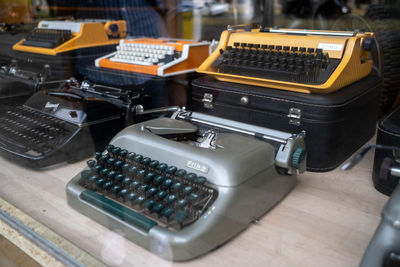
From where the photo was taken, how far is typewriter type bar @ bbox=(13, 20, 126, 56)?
78.7 inches

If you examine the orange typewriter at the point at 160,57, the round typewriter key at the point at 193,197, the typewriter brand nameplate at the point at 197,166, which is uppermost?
the orange typewriter at the point at 160,57

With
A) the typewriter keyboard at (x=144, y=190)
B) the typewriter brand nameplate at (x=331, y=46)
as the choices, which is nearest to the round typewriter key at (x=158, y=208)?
the typewriter keyboard at (x=144, y=190)

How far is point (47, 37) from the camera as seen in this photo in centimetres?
207

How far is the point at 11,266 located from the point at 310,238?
3.19 feet

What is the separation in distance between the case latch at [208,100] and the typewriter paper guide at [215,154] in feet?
1.42

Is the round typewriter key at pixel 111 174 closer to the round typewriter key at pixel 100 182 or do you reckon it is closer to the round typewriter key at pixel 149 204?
the round typewriter key at pixel 100 182

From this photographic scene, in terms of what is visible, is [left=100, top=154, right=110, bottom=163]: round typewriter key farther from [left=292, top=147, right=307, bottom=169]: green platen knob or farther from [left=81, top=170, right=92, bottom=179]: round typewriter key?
[left=292, top=147, right=307, bottom=169]: green platen knob

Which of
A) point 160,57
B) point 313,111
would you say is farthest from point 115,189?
point 160,57

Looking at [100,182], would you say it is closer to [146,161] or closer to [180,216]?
[146,161]

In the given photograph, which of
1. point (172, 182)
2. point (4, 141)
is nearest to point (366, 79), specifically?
point (172, 182)

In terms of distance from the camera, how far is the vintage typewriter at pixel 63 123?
53.7 inches

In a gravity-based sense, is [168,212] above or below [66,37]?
below

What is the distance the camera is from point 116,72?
74.0 inches

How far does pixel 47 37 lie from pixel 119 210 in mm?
1443
